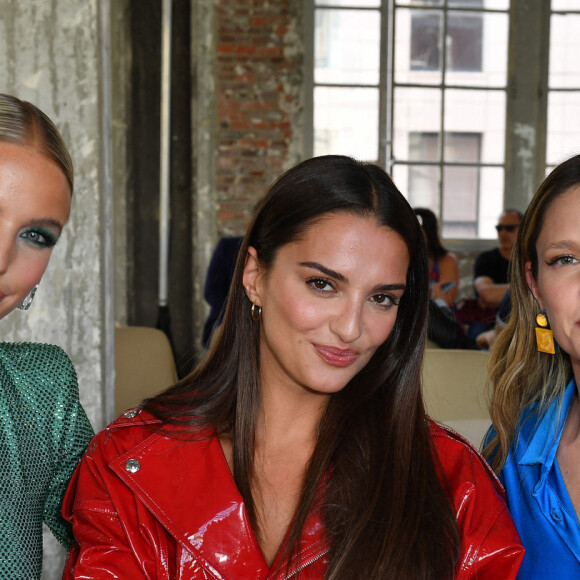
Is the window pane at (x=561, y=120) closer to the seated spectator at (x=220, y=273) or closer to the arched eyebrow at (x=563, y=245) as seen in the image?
Result: the seated spectator at (x=220, y=273)

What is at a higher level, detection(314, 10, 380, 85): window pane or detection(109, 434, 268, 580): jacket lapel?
detection(314, 10, 380, 85): window pane

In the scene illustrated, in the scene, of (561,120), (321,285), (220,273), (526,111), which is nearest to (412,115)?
(526,111)

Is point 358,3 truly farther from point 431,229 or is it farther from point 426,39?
point 431,229

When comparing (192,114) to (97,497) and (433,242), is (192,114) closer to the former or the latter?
(433,242)

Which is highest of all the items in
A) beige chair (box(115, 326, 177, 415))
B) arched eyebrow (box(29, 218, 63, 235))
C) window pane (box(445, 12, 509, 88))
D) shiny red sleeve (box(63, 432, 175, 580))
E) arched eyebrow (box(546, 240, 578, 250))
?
window pane (box(445, 12, 509, 88))

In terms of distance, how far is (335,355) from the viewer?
159cm

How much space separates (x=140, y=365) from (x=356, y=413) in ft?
5.76

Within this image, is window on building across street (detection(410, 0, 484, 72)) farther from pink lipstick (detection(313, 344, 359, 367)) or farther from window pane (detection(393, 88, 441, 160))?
pink lipstick (detection(313, 344, 359, 367))

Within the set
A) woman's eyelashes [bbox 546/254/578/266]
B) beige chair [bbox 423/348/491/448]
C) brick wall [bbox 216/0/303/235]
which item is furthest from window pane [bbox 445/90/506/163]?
woman's eyelashes [bbox 546/254/578/266]

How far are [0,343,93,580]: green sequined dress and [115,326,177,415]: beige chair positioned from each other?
58.3 inches

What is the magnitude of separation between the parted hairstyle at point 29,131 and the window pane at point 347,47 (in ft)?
19.7

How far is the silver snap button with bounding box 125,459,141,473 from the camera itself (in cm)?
156

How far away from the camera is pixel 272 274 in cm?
167

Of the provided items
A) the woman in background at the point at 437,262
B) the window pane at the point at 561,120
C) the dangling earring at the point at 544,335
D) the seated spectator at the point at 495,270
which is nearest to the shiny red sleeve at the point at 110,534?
the dangling earring at the point at 544,335
